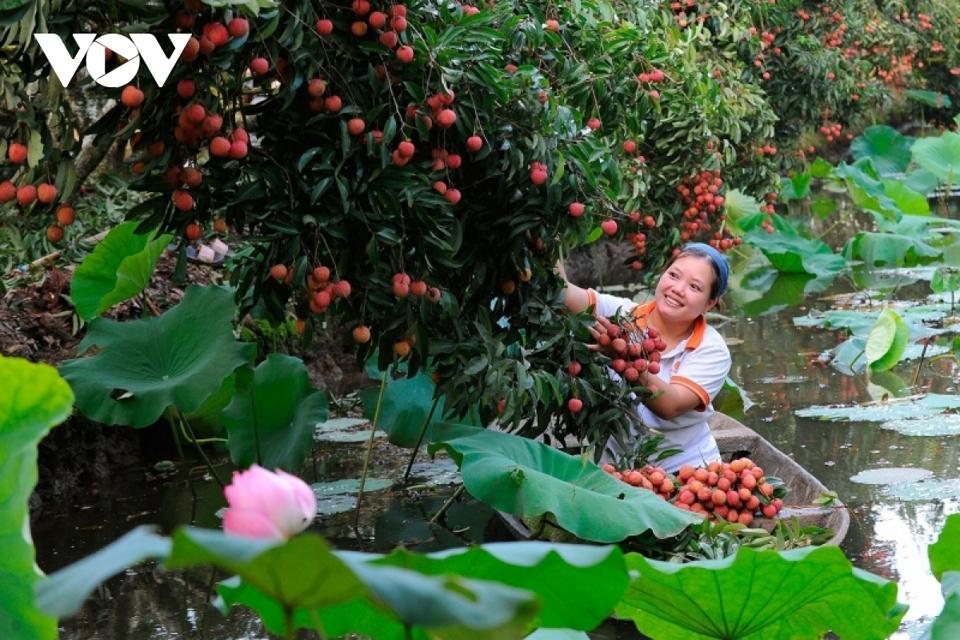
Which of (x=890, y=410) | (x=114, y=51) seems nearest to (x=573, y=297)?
(x=114, y=51)

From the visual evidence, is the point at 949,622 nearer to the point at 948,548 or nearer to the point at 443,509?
the point at 948,548

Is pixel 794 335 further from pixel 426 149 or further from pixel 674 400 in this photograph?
pixel 426 149

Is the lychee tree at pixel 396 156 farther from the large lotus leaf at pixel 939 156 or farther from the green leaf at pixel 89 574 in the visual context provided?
the large lotus leaf at pixel 939 156

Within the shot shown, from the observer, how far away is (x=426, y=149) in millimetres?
3830

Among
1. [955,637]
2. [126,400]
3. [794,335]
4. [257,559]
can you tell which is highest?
[257,559]

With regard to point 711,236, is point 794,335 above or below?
below

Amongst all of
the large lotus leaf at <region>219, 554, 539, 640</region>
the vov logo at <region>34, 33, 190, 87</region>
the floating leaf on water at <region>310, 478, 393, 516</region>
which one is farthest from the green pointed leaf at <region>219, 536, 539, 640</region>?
the floating leaf on water at <region>310, 478, 393, 516</region>

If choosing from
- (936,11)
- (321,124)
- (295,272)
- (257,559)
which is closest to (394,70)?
(321,124)

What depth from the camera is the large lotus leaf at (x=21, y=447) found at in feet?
3.84

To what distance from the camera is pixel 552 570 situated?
1.29 metres

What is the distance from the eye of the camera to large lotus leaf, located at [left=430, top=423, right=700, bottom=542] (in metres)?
3.68

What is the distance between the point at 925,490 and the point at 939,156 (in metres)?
6.96

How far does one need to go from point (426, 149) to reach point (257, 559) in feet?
9.54

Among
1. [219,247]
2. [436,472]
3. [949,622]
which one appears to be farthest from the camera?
[219,247]
